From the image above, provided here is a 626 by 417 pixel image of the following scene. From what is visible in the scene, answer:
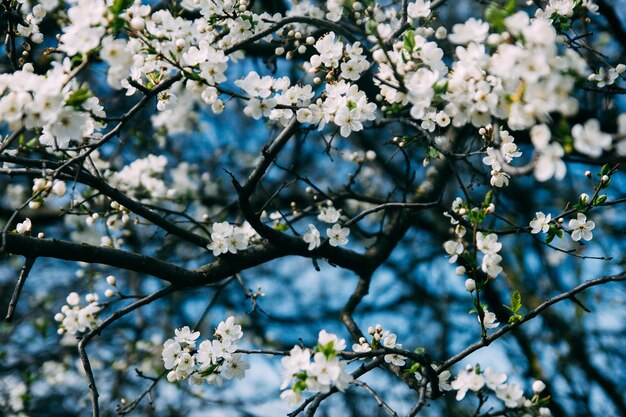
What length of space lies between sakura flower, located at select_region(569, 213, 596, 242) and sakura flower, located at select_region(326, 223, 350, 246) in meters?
1.04

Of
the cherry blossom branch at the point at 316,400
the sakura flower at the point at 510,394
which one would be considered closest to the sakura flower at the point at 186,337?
the cherry blossom branch at the point at 316,400

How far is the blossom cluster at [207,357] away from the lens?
242 centimetres

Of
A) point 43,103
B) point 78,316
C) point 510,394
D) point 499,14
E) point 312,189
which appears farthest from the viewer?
point 312,189

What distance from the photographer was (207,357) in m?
2.42

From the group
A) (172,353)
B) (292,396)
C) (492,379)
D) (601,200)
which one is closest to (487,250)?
(492,379)

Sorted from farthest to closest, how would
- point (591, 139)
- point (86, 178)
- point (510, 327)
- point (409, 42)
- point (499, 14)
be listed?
point (86, 178) → point (510, 327) → point (409, 42) → point (499, 14) → point (591, 139)

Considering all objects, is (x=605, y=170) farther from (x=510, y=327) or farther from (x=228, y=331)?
(x=228, y=331)

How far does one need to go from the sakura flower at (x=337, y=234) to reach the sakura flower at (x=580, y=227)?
1045 mm

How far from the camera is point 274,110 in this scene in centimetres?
246

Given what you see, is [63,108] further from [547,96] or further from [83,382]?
[83,382]

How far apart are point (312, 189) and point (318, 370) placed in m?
2.87

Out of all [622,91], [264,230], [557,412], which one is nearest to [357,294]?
[264,230]

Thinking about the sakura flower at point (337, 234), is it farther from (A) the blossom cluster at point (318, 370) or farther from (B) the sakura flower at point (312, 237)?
(A) the blossom cluster at point (318, 370)

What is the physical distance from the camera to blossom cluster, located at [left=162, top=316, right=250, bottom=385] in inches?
95.4
